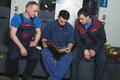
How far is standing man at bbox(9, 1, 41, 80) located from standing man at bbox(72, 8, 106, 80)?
0.49 meters

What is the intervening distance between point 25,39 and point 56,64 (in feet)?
1.59

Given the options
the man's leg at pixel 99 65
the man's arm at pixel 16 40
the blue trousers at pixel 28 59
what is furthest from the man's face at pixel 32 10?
the man's leg at pixel 99 65

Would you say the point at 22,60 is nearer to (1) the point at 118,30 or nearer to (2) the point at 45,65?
(2) the point at 45,65

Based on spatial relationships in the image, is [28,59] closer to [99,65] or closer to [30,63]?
[30,63]

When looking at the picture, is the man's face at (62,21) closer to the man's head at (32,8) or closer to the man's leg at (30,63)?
the man's head at (32,8)

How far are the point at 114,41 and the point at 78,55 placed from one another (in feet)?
3.59

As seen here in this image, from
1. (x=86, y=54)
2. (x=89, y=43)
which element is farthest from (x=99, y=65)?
(x=89, y=43)

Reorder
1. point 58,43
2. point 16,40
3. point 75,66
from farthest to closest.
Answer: point 58,43 < point 75,66 < point 16,40

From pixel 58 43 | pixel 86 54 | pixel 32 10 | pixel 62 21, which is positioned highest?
pixel 32 10

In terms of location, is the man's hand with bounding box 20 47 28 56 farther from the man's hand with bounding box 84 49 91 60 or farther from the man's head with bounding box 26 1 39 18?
the man's hand with bounding box 84 49 91 60

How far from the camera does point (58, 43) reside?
382cm

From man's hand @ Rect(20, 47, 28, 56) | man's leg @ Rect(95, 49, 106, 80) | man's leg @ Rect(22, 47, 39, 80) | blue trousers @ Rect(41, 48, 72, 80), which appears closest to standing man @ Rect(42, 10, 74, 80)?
blue trousers @ Rect(41, 48, 72, 80)

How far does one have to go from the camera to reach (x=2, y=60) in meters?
3.88

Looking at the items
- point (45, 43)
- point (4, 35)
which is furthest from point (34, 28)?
point (4, 35)
